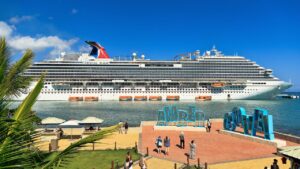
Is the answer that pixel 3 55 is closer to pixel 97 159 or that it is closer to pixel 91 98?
pixel 97 159

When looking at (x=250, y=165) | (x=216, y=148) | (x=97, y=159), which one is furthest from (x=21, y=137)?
(x=216, y=148)

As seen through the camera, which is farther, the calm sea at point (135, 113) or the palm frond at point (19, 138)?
the calm sea at point (135, 113)

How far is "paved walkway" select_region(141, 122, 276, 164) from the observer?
15.7 m

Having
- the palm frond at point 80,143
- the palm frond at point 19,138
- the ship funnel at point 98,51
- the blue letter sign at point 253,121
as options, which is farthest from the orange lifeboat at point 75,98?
the palm frond at point 80,143

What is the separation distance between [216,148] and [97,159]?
7.33 metres

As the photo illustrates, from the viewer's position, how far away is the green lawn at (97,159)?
14046 millimetres

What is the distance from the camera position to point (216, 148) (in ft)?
59.4

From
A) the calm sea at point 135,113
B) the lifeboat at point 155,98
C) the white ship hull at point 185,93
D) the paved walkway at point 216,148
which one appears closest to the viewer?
the paved walkway at point 216,148

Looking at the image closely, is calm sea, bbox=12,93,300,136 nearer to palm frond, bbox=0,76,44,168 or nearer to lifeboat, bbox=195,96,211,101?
lifeboat, bbox=195,96,211,101

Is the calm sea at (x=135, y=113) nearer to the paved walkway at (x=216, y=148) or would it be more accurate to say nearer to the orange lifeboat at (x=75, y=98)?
the paved walkway at (x=216, y=148)

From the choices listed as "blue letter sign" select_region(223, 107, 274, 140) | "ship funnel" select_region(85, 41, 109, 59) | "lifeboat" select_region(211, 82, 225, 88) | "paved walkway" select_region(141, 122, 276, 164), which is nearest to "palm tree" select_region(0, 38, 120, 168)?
"paved walkway" select_region(141, 122, 276, 164)

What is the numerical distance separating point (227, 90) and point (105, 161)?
251 feet

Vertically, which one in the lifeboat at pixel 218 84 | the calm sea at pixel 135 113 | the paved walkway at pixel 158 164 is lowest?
the calm sea at pixel 135 113

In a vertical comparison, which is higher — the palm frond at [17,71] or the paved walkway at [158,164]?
the palm frond at [17,71]
